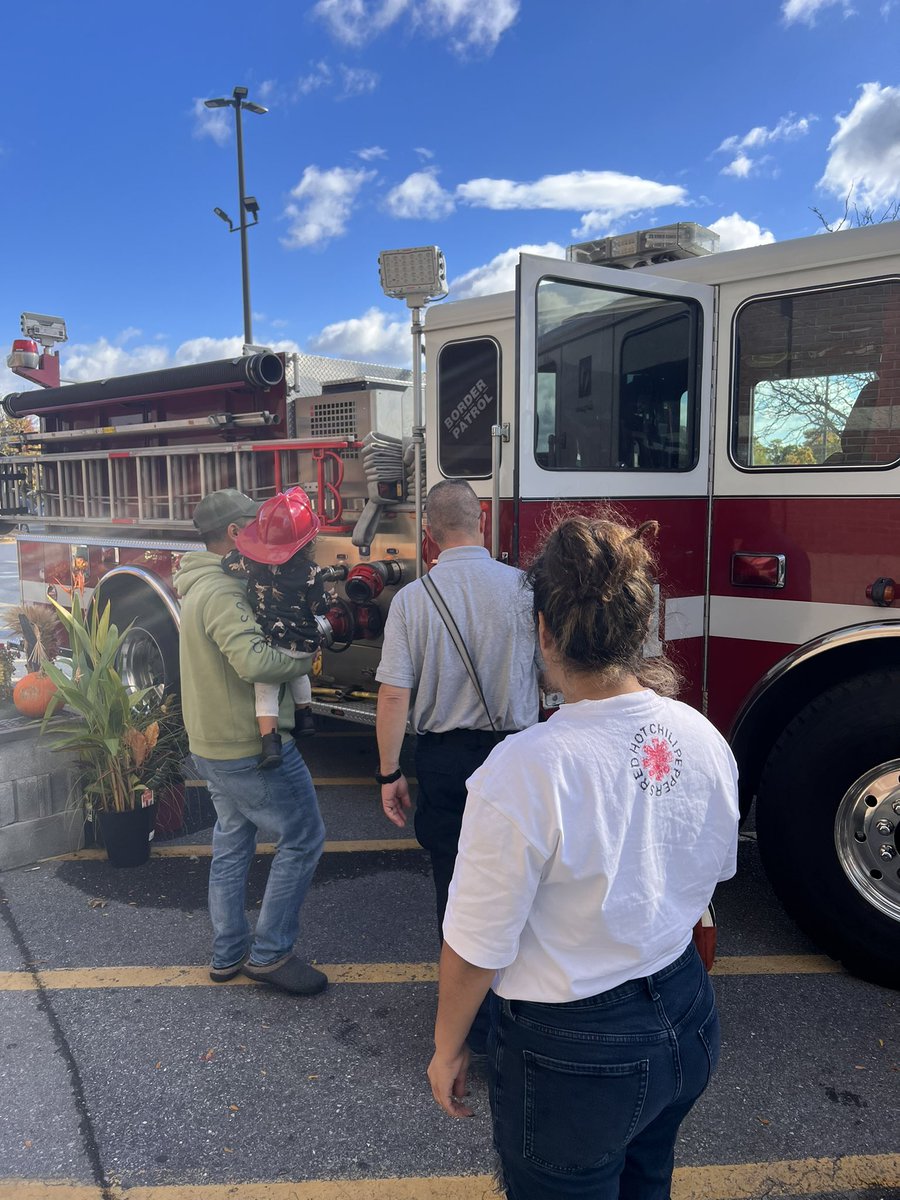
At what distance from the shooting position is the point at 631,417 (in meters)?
3.87

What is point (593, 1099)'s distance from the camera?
1390 mm

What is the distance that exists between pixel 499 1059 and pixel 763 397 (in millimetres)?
2977

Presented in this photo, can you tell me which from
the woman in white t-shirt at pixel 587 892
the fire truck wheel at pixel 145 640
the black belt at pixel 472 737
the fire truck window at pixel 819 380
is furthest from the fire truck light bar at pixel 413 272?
the woman in white t-shirt at pixel 587 892

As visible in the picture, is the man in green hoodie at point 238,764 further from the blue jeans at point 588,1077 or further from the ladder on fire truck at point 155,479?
the ladder on fire truck at point 155,479

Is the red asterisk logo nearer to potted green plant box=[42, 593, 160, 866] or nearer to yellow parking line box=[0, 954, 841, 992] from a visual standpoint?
yellow parking line box=[0, 954, 841, 992]

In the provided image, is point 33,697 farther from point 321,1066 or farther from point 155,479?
point 321,1066

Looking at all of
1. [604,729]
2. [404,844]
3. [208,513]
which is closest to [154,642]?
[404,844]

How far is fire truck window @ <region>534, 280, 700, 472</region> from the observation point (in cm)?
369

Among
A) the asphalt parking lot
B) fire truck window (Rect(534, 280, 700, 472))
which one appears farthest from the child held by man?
fire truck window (Rect(534, 280, 700, 472))

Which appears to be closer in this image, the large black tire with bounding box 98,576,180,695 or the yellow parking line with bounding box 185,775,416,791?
the yellow parking line with bounding box 185,775,416,791

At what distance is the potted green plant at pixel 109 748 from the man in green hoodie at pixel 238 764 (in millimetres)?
1199

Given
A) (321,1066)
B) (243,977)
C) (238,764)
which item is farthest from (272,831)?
(321,1066)

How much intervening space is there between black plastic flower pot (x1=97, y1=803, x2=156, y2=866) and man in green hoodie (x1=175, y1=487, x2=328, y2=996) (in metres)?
1.17

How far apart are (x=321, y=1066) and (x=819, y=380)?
119 inches
